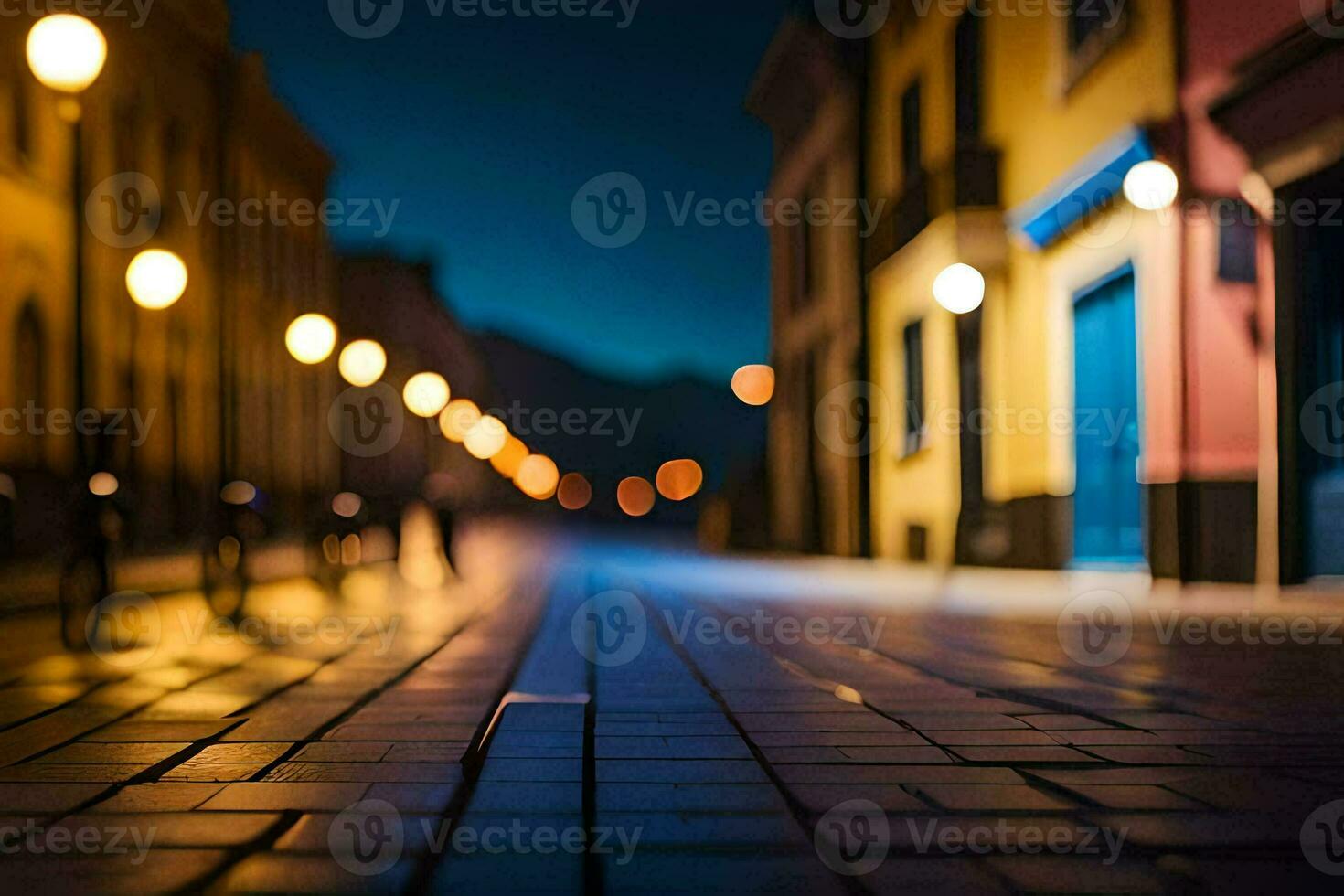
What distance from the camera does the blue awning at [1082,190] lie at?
11656 millimetres

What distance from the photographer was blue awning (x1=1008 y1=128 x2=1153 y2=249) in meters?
11.7

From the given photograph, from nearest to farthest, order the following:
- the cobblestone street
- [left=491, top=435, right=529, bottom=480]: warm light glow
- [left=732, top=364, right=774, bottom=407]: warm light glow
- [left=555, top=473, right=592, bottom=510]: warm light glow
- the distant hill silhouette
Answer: the cobblestone street → [left=732, top=364, right=774, bottom=407]: warm light glow → [left=491, top=435, right=529, bottom=480]: warm light glow → the distant hill silhouette → [left=555, top=473, right=592, bottom=510]: warm light glow

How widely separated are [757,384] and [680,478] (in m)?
56.6

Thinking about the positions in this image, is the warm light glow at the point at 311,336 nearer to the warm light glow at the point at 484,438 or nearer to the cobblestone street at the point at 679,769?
the cobblestone street at the point at 679,769

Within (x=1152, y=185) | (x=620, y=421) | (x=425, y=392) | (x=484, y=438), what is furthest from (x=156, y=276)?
(x=620, y=421)

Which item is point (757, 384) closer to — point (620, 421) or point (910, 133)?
point (910, 133)

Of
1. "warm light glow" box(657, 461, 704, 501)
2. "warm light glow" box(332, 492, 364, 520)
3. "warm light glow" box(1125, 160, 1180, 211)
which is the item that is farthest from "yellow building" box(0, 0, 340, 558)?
"warm light glow" box(657, 461, 704, 501)

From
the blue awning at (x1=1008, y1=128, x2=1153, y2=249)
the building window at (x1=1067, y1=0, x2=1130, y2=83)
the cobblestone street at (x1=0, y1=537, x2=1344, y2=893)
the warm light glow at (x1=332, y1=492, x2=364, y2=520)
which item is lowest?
the cobblestone street at (x1=0, y1=537, x2=1344, y2=893)

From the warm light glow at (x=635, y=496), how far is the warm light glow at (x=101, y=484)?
8894cm

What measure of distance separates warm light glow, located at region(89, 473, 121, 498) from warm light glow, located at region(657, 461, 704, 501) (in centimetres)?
7920

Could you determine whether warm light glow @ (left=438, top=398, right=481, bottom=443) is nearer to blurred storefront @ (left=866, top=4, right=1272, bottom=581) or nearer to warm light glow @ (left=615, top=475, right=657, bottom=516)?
blurred storefront @ (left=866, top=4, right=1272, bottom=581)

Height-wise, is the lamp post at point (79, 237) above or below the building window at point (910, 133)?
below

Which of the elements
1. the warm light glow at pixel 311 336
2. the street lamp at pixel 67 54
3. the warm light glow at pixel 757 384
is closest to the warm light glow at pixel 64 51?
the street lamp at pixel 67 54

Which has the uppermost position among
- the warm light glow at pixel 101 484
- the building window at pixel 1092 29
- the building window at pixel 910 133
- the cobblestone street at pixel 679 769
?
the building window at pixel 910 133
